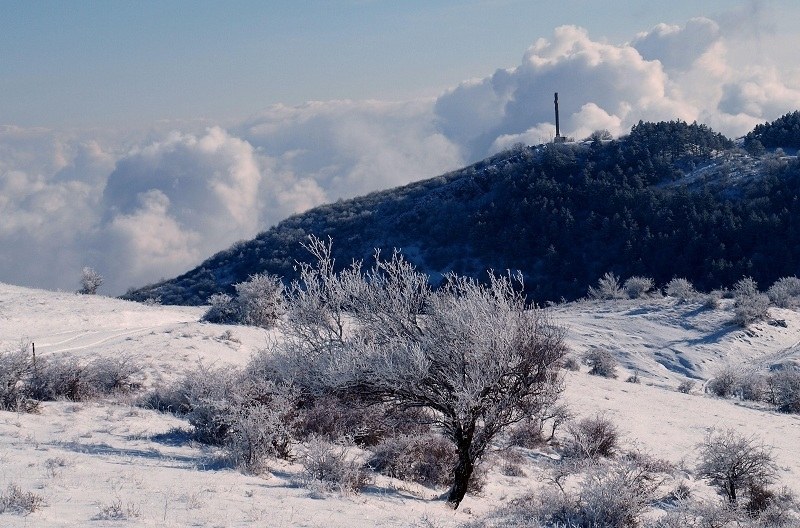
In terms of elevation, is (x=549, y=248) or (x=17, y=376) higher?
(x=549, y=248)

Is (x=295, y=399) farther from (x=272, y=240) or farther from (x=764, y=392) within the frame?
(x=272, y=240)

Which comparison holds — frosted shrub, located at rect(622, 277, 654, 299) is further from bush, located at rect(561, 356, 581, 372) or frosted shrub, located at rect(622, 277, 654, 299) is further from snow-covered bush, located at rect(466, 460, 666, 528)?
snow-covered bush, located at rect(466, 460, 666, 528)

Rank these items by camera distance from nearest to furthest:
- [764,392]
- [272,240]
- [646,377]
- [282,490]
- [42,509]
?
1. [42,509]
2. [282,490]
3. [764,392]
4. [646,377]
5. [272,240]

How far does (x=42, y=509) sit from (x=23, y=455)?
2425 millimetres

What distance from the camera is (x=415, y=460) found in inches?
436

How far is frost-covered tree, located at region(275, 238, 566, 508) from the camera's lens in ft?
30.8

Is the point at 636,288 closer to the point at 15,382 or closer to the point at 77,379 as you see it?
the point at 77,379

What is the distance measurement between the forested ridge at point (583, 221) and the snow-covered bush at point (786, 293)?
4.65 metres

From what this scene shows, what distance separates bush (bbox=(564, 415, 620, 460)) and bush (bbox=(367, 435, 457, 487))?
10.9 feet

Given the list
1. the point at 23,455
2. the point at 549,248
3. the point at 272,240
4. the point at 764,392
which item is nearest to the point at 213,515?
the point at 23,455

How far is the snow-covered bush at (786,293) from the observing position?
32.9 meters

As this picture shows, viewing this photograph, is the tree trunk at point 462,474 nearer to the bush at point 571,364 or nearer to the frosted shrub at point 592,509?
the frosted shrub at point 592,509

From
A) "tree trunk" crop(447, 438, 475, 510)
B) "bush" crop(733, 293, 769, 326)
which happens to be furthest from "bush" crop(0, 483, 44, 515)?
"bush" crop(733, 293, 769, 326)

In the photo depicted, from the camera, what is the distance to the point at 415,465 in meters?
11.1
